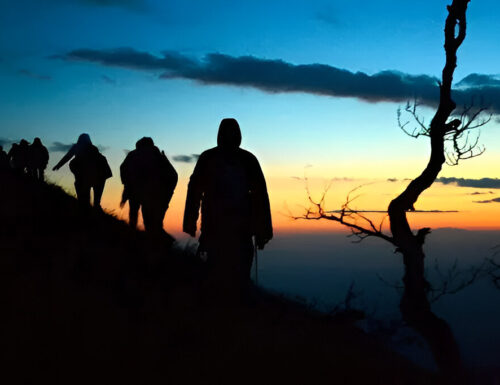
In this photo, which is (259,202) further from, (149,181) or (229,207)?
(149,181)

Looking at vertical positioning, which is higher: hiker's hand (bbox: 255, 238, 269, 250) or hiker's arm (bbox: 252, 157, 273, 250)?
hiker's arm (bbox: 252, 157, 273, 250)

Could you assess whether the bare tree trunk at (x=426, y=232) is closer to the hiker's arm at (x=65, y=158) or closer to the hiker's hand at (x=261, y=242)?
the hiker's hand at (x=261, y=242)

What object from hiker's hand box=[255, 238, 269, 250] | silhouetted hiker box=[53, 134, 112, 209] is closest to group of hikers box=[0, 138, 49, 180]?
silhouetted hiker box=[53, 134, 112, 209]

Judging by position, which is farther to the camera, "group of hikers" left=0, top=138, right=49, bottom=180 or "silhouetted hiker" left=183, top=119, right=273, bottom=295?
"group of hikers" left=0, top=138, right=49, bottom=180

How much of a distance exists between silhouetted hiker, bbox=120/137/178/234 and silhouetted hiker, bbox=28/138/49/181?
12613mm

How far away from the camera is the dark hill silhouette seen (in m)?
6.97

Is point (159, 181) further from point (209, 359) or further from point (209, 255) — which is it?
point (209, 359)

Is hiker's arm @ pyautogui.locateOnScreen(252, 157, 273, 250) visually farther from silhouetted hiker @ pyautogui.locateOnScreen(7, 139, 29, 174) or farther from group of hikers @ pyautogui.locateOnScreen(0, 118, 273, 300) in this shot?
silhouetted hiker @ pyautogui.locateOnScreen(7, 139, 29, 174)

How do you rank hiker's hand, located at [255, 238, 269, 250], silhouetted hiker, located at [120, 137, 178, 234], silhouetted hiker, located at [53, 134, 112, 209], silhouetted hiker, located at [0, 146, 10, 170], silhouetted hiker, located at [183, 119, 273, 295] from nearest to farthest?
1. silhouetted hiker, located at [183, 119, 273, 295]
2. hiker's hand, located at [255, 238, 269, 250]
3. silhouetted hiker, located at [120, 137, 178, 234]
4. silhouetted hiker, located at [53, 134, 112, 209]
5. silhouetted hiker, located at [0, 146, 10, 170]

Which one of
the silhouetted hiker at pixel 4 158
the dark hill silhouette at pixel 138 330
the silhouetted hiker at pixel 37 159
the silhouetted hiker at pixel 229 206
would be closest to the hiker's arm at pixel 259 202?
the silhouetted hiker at pixel 229 206

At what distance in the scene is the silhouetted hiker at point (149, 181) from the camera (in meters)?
13.5

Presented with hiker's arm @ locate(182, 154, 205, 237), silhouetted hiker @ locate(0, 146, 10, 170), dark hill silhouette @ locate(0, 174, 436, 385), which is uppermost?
silhouetted hiker @ locate(0, 146, 10, 170)

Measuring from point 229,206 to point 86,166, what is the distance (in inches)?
337

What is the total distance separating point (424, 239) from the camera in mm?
12305
